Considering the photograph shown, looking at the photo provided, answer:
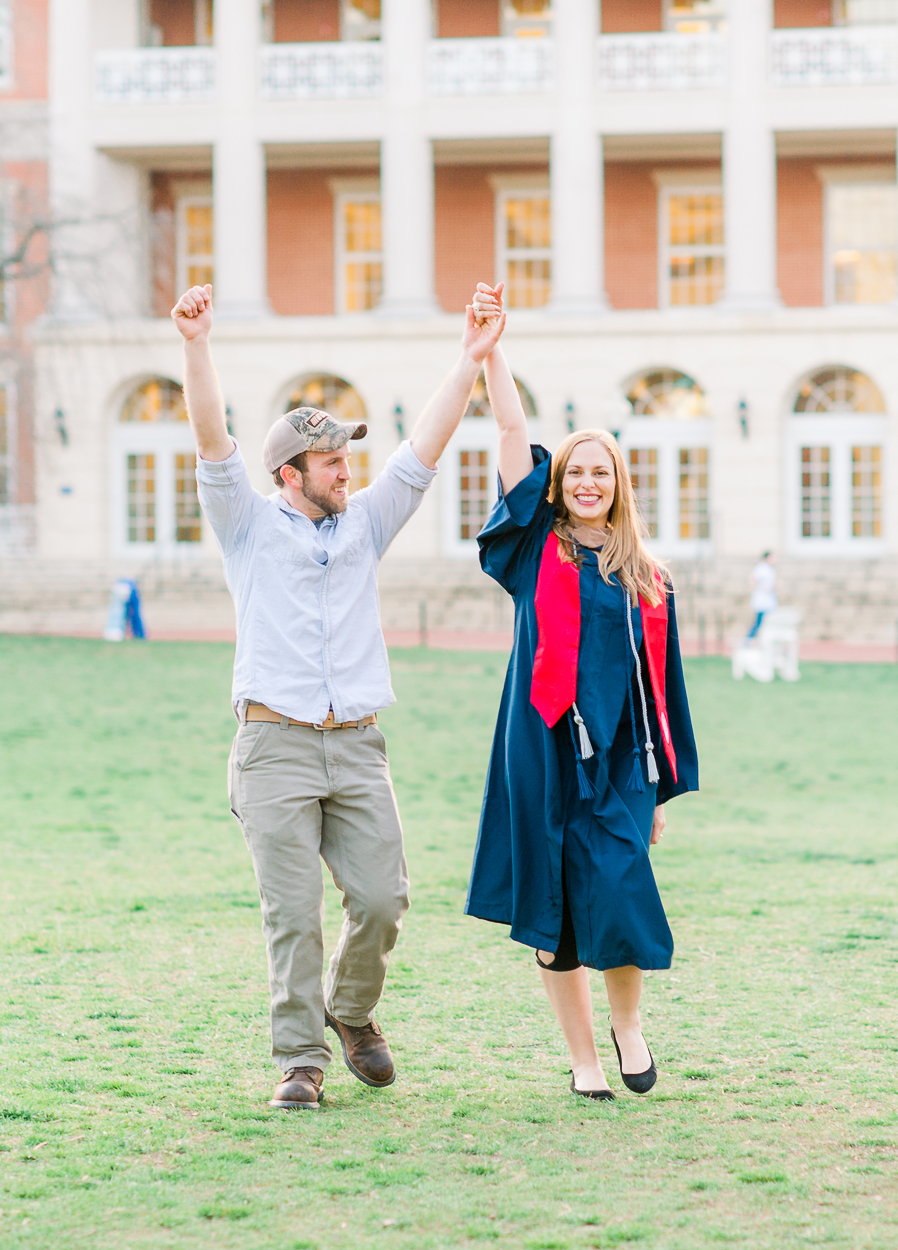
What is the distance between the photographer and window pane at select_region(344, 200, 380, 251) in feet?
117

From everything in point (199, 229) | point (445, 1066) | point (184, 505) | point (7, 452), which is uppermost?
point (199, 229)

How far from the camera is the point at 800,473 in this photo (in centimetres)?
3212

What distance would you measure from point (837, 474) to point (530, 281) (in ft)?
28.3

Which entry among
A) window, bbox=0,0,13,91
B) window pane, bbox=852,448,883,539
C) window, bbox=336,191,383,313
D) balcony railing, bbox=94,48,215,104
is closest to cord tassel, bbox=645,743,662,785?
window pane, bbox=852,448,883,539

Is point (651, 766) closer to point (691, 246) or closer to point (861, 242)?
point (691, 246)

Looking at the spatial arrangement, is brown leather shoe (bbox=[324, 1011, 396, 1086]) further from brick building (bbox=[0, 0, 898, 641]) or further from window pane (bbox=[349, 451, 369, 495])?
window pane (bbox=[349, 451, 369, 495])

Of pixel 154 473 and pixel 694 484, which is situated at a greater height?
pixel 154 473

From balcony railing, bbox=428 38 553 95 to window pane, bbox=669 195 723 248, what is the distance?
4.51 meters

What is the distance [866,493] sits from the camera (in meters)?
32.2

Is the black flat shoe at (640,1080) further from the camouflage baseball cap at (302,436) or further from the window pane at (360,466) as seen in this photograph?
the window pane at (360,466)

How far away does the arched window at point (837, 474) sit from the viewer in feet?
105

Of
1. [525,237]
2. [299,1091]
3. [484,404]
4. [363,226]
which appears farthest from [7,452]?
[299,1091]

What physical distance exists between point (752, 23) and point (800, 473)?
31.1 ft

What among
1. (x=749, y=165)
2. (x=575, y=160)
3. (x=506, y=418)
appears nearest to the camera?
(x=506, y=418)
